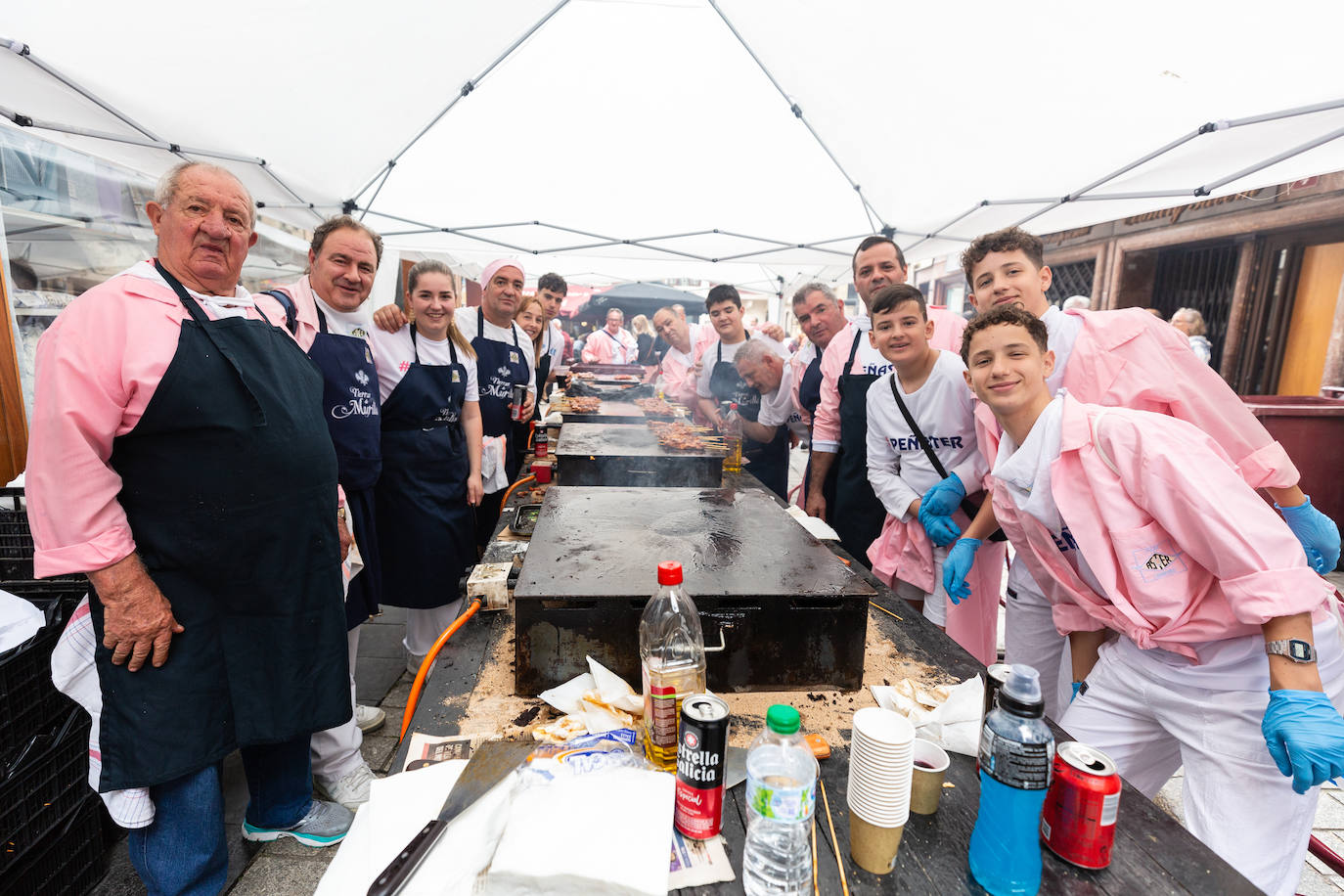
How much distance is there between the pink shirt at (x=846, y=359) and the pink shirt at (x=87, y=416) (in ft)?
10.9

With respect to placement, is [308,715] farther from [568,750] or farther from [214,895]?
[568,750]

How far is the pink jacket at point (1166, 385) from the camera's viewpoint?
7.34 ft

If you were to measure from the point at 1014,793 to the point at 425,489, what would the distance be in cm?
312

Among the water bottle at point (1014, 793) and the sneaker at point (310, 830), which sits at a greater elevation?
the water bottle at point (1014, 793)

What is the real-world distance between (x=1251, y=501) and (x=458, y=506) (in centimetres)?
348

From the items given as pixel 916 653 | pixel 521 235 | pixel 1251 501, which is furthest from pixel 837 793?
pixel 521 235

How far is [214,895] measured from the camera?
2035mm

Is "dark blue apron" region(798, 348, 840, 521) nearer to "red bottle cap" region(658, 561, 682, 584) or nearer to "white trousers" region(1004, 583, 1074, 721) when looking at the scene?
"white trousers" region(1004, 583, 1074, 721)

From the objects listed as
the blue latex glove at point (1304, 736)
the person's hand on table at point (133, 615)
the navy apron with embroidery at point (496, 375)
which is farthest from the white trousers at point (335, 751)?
the blue latex glove at point (1304, 736)

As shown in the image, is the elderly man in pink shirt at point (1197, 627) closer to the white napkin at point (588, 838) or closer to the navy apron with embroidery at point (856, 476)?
the white napkin at point (588, 838)

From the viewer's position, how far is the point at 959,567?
263cm

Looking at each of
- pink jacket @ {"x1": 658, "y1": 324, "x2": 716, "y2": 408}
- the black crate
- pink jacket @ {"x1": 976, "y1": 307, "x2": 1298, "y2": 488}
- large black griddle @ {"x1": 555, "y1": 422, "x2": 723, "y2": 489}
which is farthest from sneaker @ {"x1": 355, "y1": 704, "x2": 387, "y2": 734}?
pink jacket @ {"x1": 658, "y1": 324, "x2": 716, "y2": 408}

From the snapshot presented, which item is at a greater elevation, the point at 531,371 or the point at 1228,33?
the point at 1228,33

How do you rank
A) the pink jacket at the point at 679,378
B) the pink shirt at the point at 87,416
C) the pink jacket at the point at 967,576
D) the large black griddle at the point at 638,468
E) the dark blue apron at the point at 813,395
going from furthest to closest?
the pink jacket at the point at 679,378 < the dark blue apron at the point at 813,395 < the large black griddle at the point at 638,468 < the pink jacket at the point at 967,576 < the pink shirt at the point at 87,416
